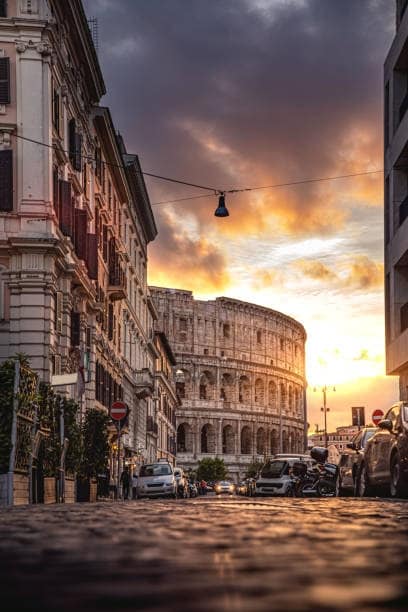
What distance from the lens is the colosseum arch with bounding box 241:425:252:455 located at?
13562cm

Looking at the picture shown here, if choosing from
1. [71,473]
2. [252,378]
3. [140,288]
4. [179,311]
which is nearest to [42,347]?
[71,473]

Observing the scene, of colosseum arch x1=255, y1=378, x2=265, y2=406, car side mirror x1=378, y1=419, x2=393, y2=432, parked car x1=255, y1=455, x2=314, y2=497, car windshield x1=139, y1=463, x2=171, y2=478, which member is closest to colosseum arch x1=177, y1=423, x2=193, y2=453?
colosseum arch x1=255, y1=378, x2=265, y2=406

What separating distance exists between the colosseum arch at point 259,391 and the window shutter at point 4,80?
107 metres

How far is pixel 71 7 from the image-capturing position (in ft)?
119

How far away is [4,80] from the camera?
32.4 meters

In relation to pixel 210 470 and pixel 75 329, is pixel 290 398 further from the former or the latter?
pixel 75 329

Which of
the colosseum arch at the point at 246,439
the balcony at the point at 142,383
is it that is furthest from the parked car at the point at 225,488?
the colosseum arch at the point at 246,439

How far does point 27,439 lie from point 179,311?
347ft

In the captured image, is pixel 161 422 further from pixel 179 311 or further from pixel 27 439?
pixel 27 439

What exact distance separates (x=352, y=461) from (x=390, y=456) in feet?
15.3

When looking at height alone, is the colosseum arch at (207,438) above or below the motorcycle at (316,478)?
above

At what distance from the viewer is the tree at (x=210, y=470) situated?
11944 cm

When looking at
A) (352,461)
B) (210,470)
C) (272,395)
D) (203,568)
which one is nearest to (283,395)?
(272,395)

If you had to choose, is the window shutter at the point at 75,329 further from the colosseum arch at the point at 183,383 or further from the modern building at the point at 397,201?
the colosseum arch at the point at 183,383
